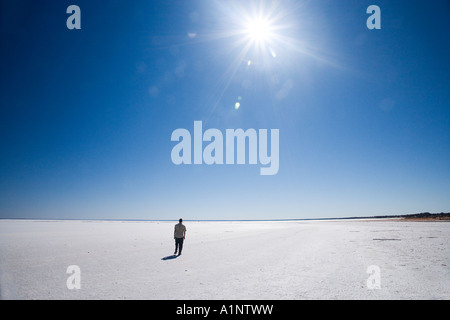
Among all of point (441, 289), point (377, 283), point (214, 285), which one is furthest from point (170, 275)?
point (441, 289)

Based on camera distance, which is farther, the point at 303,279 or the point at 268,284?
the point at 303,279

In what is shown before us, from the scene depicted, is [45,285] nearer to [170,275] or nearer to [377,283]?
[170,275]

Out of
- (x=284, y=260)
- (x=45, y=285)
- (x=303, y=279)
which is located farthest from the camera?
(x=284, y=260)
